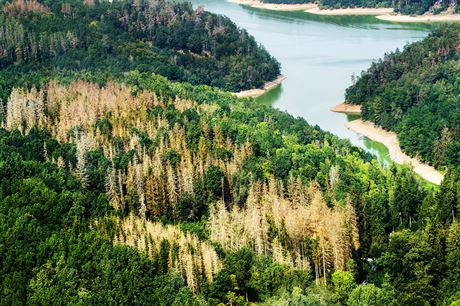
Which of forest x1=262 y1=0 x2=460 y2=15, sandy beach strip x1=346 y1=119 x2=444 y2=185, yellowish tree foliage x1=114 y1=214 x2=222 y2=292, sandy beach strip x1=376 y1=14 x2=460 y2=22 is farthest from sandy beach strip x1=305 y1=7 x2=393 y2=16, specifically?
yellowish tree foliage x1=114 y1=214 x2=222 y2=292

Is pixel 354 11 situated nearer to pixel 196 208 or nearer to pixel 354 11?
pixel 354 11

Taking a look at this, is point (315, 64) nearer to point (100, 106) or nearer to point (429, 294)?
point (100, 106)

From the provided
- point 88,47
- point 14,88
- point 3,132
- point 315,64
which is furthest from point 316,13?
point 3,132

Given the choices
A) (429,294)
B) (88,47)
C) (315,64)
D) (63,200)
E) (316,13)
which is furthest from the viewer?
(316,13)

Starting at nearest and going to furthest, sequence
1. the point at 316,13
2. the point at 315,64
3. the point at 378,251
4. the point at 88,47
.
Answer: the point at 378,251 < the point at 88,47 < the point at 315,64 < the point at 316,13

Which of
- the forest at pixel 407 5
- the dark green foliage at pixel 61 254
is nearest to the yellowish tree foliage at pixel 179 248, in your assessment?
the dark green foliage at pixel 61 254

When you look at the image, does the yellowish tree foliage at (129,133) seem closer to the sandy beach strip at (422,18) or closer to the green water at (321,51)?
the green water at (321,51)

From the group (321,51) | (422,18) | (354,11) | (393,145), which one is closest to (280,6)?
(354,11)

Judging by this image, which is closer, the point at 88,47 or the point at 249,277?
the point at 249,277
